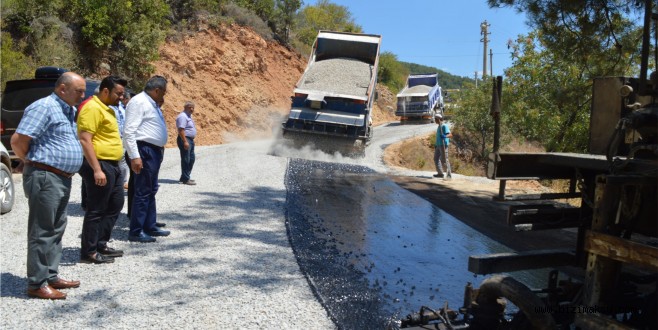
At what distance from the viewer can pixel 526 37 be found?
67.0 ft

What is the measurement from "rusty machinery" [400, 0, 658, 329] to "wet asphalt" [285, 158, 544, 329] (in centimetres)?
119

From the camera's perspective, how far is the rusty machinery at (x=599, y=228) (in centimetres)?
269

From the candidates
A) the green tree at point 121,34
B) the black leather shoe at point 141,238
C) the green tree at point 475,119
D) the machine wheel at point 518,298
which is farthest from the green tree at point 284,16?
the machine wheel at point 518,298

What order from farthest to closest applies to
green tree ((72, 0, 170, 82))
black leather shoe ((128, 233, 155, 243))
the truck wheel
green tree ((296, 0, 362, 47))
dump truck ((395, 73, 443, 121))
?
green tree ((296, 0, 362, 47)) → dump truck ((395, 73, 443, 121)) → green tree ((72, 0, 170, 82)) → the truck wheel → black leather shoe ((128, 233, 155, 243))

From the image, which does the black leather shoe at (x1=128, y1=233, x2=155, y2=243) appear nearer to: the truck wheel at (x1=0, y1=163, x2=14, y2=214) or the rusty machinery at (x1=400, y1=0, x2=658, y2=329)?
the truck wheel at (x1=0, y1=163, x2=14, y2=214)

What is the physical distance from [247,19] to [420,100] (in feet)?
40.5

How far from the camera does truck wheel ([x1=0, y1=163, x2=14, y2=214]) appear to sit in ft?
24.2

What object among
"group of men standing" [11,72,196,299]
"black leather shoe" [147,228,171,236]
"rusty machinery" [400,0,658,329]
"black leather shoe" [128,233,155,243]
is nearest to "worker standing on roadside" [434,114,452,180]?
"group of men standing" [11,72,196,299]

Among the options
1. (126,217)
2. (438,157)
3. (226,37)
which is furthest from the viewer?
(226,37)

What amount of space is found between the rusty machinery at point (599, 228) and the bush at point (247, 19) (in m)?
28.8

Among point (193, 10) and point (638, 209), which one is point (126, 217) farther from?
point (193, 10)

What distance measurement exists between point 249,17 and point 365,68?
50.8 feet

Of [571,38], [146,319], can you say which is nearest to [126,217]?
[146,319]

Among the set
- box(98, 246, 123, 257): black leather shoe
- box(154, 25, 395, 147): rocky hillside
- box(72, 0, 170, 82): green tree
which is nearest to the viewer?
box(98, 246, 123, 257): black leather shoe
